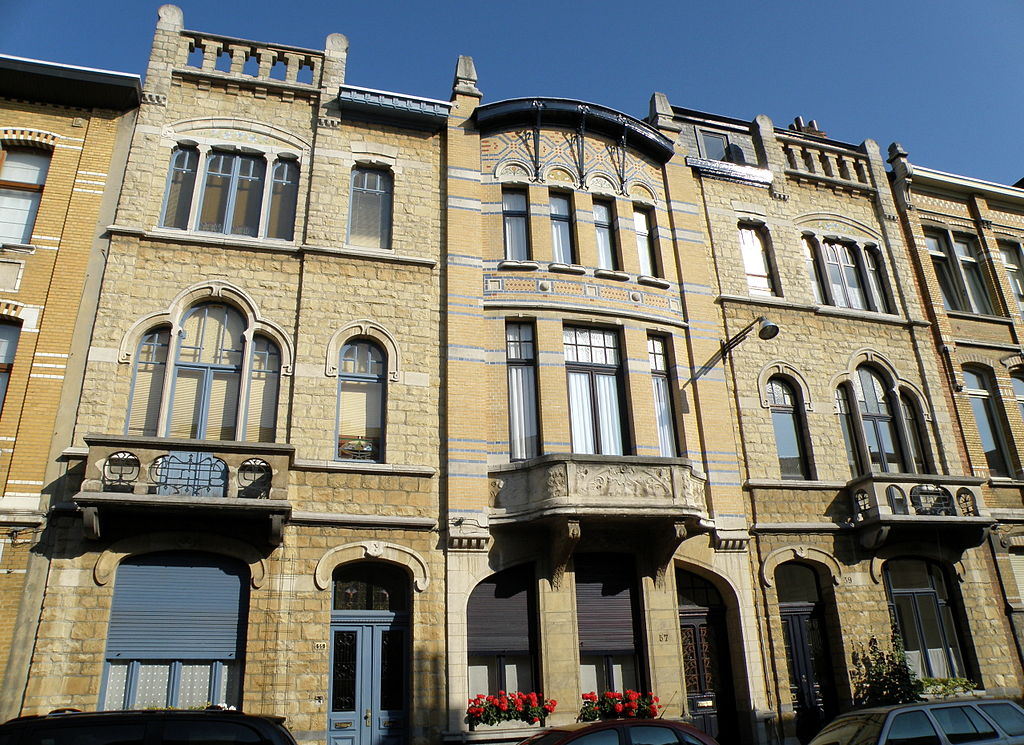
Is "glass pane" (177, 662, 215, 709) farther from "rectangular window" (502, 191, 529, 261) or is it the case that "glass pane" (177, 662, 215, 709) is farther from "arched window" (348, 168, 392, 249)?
"rectangular window" (502, 191, 529, 261)

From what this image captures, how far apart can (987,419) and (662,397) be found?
8.95 metres

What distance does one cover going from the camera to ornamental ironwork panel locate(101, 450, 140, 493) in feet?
39.2

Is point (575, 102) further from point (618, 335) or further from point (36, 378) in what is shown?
point (36, 378)

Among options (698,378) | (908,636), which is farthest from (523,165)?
(908,636)

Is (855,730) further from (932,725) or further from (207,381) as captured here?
(207,381)

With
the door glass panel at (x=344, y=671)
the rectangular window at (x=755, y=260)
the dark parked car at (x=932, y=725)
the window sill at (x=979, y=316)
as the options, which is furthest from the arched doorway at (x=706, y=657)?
the window sill at (x=979, y=316)

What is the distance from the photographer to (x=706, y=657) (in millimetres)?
14727

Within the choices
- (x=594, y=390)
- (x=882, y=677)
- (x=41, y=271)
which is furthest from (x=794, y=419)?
(x=41, y=271)

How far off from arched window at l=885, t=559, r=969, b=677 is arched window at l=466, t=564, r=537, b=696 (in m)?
7.70

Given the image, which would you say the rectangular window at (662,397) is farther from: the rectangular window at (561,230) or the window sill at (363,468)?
the window sill at (363,468)

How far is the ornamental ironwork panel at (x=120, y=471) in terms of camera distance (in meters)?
11.9

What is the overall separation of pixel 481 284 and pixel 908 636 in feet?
37.0

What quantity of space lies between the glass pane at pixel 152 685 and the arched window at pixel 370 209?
8.48m

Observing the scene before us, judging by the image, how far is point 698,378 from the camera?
16.4 m
